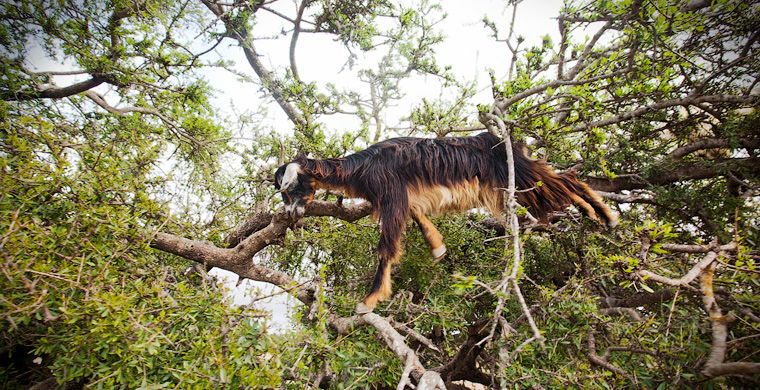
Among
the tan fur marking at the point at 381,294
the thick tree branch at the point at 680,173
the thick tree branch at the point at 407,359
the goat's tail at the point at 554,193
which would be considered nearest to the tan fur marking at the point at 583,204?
the goat's tail at the point at 554,193

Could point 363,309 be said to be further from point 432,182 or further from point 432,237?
point 432,182

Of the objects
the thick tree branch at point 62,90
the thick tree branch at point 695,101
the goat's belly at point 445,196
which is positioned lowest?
the goat's belly at point 445,196

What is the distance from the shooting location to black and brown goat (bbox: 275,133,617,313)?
3.03 meters

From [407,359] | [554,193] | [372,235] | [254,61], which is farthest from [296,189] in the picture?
[254,61]

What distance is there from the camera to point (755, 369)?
3.54 ft

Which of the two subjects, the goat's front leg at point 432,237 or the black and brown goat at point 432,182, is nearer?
the goat's front leg at point 432,237

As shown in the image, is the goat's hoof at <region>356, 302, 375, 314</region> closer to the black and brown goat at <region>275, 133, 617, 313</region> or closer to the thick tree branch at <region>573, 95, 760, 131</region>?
the black and brown goat at <region>275, 133, 617, 313</region>

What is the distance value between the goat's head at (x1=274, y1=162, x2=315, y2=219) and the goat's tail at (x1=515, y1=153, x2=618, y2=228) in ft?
6.93

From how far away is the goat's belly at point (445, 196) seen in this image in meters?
3.14

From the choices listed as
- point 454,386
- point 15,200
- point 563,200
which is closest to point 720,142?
point 563,200

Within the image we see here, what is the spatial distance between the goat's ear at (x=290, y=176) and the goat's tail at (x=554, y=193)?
7.27 feet

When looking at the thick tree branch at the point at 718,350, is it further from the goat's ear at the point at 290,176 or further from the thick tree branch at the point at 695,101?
the goat's ear at the point at 290,176

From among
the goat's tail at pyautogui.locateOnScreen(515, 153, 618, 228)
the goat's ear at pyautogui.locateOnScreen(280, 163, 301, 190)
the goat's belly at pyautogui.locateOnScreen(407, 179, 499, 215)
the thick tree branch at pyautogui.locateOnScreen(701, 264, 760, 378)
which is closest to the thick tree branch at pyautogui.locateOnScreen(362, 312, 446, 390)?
the thick tree branch at pyautogui.locateOnScreen(701, 264, 760, 378)

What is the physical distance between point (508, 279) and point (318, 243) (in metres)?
2.54
